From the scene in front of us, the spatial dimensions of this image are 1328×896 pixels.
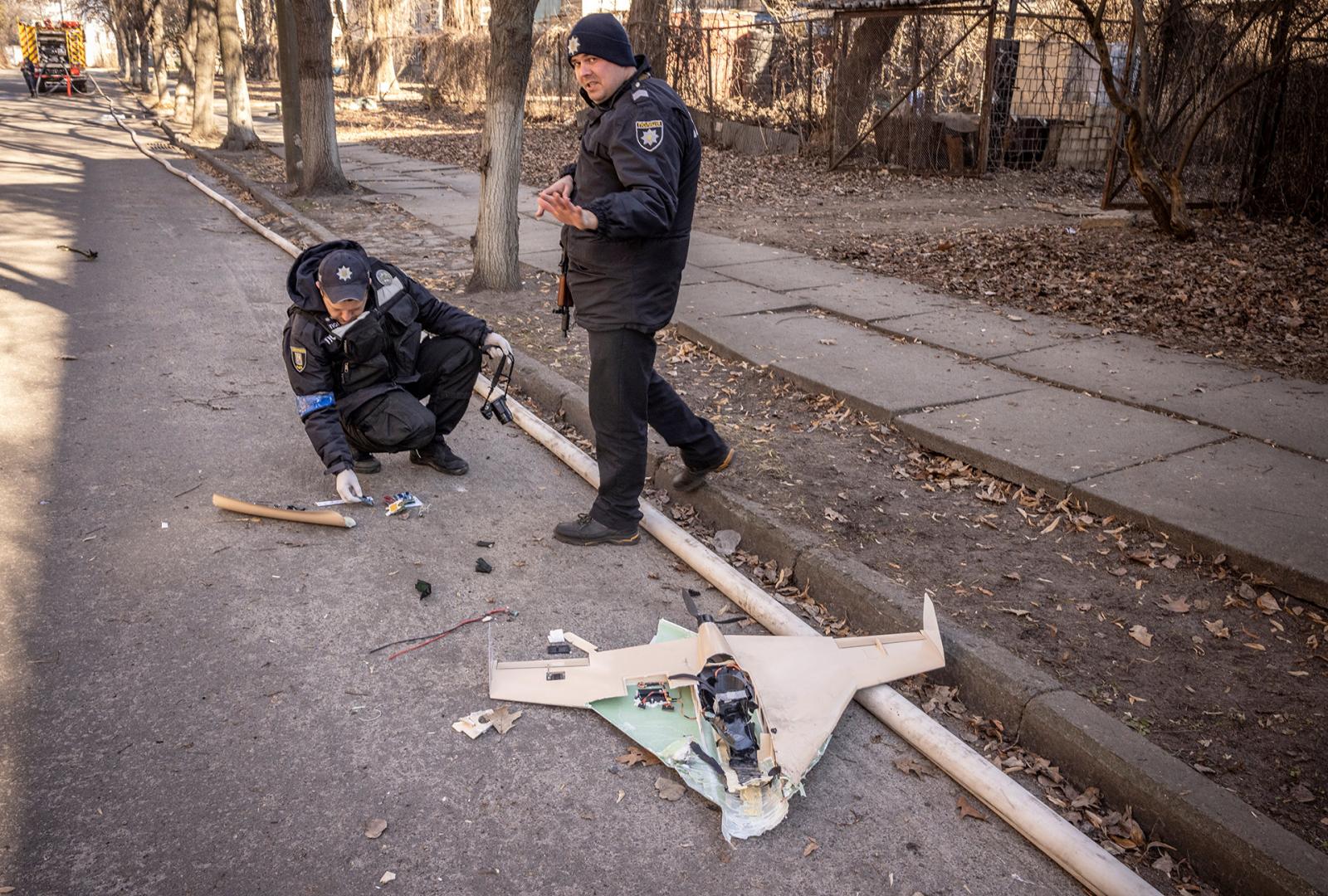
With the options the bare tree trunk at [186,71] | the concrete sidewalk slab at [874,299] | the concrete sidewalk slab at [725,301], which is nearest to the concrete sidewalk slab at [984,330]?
the concrete sidewalk slab at [874,299]

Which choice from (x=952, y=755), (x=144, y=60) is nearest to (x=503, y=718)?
(x=952, y=755)

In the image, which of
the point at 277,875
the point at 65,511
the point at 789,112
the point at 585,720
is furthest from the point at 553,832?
the point at 789,112

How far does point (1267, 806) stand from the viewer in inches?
108

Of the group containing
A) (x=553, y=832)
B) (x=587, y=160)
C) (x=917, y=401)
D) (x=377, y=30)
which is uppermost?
(x=377, y=30)

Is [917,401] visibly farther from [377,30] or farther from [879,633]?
[377,30]

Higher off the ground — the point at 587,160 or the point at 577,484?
the point at 587,160

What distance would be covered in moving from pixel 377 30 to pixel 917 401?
114ft

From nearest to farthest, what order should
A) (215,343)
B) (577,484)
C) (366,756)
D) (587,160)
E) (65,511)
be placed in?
(366,756), (587,160), (65,511), (577,484), (215,343)

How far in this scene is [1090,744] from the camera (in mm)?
2918

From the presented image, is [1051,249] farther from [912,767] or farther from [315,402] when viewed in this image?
[912,767]

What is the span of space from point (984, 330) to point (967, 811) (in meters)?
5.13

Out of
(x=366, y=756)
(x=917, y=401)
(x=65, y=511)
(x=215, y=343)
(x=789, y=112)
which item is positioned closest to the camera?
(x=366, y=756)

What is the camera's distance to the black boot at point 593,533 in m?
4.38

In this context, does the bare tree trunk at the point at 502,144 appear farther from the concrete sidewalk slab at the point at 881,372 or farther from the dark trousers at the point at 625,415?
the dark trousers at the point at 625,415
